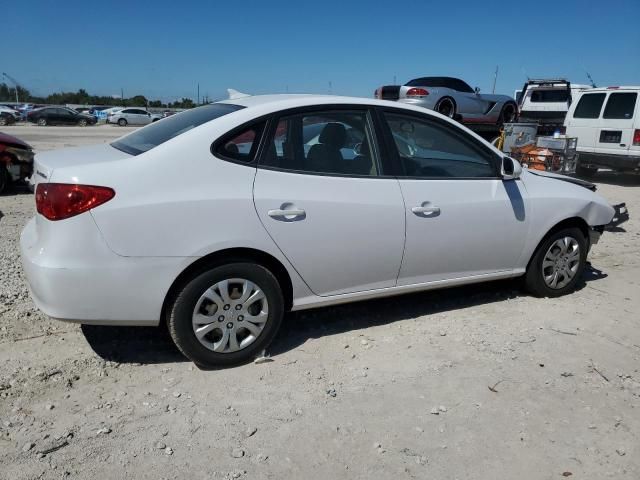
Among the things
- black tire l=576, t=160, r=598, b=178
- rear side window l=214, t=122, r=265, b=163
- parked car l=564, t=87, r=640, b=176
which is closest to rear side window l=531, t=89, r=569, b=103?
parked car l=564, t=87, r=640, b=176

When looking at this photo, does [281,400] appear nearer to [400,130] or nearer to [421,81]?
[400,130]

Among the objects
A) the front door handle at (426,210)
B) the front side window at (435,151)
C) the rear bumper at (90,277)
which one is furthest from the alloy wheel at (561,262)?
the rear bumper at (90,277)

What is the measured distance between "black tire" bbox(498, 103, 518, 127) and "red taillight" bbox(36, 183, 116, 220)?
14.4 metres

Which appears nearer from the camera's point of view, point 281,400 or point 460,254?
point 281,400

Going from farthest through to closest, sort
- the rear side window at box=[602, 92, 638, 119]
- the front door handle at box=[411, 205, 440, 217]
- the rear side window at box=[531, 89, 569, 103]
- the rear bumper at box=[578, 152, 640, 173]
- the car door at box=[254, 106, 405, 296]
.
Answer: the rear side window at box=[531, 89, 569, 103] → the rear side window at box=[602, 92, 638, 119] → the rear bumper at box=[578, 152, 640, 173] → the front door handle at box=[411, 205, 440, 217] → the car door at box=[254, 106, 405, 296]

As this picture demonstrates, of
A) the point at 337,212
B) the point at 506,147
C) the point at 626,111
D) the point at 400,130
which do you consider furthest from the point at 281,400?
the point at 626,111

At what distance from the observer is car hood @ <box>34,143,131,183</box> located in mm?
3058

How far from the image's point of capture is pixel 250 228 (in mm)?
3219

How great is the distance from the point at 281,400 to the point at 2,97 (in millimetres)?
92451

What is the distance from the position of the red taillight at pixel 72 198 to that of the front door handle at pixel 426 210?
203 cm

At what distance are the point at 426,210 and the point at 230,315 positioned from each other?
5.20ft

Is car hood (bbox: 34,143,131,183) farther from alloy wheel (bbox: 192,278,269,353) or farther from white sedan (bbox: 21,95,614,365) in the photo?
alloy wheel (bbox: 192,278,269,353)

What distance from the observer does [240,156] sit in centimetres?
328

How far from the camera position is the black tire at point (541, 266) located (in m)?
4.59
